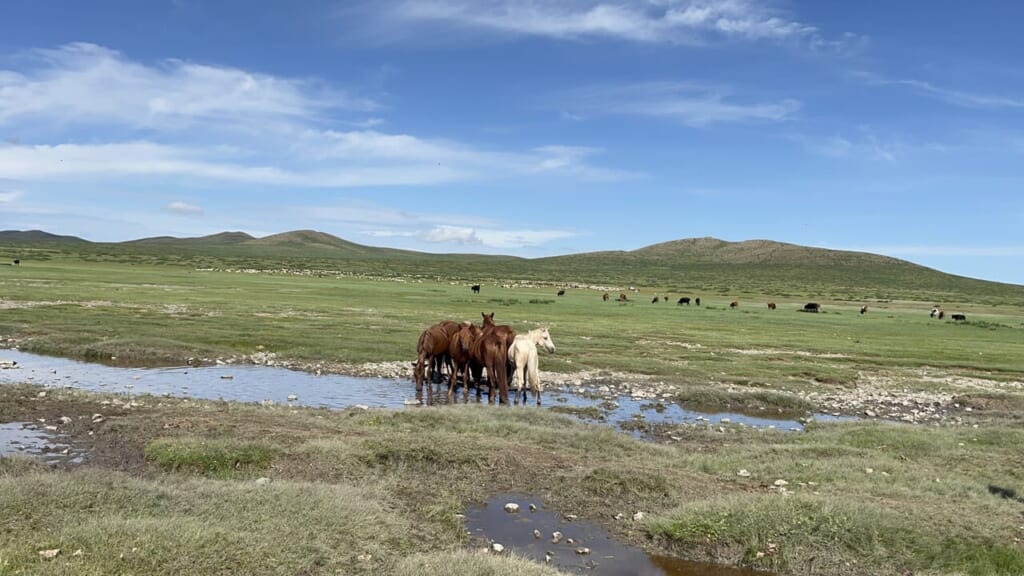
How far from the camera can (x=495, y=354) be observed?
18.7m

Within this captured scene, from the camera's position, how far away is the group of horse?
1870 cm

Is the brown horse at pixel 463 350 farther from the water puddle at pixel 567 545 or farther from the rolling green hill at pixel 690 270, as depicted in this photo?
the rolling green hill at pixel 690 270

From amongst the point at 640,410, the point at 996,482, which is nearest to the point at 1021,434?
the point at 996,482

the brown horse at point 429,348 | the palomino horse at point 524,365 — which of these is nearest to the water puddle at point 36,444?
the brown horse at point 429,348

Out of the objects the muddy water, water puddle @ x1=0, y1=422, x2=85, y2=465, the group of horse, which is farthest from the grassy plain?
the group of horse

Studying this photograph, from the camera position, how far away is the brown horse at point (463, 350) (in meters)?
19.6

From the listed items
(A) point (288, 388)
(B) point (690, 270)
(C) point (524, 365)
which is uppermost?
(B) point (690, 270)

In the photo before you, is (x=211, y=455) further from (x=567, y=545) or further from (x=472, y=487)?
(x=567, y=545)

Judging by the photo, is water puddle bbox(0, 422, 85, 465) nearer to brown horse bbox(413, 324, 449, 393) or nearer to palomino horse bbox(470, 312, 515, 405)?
brown horse bbox(413, 324, 449, 393)

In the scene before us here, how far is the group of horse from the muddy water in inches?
23.5

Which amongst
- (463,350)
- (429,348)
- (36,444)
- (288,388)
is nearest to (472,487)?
(36,444)

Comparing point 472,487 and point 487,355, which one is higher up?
point 487,355

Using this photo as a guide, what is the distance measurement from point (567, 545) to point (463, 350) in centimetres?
1150

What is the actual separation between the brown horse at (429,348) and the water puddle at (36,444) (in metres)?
9.39
